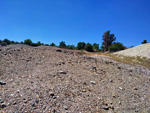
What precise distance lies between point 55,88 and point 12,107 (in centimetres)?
124

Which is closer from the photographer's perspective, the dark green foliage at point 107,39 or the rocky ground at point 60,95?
the rocky ground at point 60,95

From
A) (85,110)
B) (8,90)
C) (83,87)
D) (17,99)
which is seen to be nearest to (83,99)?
(85,110)

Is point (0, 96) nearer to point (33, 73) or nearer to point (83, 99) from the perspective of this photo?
point (33, 73)

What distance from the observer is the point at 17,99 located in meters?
2.42

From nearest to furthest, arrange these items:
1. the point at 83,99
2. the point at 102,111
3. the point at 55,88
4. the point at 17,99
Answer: the point at 17,99
the point at 102,111
the point at 83,99
the point at 55,88

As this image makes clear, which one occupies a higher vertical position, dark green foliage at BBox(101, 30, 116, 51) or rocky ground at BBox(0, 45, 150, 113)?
dark green foliage at BBox(101, 30, 116, 51)

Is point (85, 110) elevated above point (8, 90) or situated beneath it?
situated beneath

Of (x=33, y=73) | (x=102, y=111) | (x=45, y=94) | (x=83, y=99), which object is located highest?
(x=33, y=73)

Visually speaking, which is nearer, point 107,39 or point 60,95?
point 60,95

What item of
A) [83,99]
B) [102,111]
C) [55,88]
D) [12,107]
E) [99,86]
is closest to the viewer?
[12,107]

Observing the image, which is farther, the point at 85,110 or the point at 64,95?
the point at 64,95

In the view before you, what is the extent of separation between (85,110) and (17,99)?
168 cm

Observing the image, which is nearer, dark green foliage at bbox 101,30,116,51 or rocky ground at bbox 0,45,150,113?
rocky ground at bbox 0,45,150,113

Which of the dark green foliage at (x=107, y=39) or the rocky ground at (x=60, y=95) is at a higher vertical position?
the dark green foliage at (x=107, y=39)
